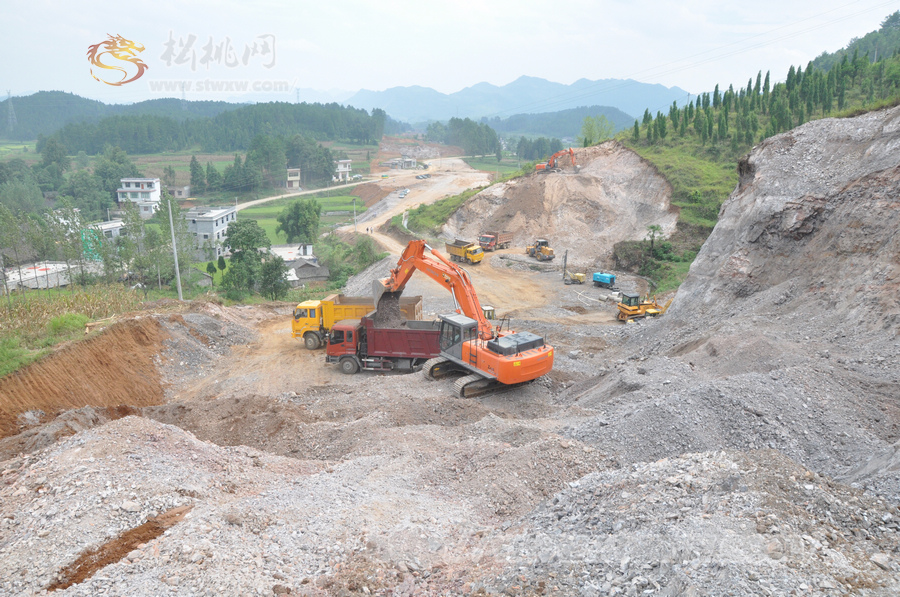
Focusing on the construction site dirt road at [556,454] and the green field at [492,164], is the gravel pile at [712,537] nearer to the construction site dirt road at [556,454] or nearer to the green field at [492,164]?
the construction site dirt road at [556,454]

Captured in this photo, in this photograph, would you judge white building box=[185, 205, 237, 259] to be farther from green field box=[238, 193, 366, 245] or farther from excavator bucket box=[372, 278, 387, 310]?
excavator bucket box=[372, 278, 387, 310]

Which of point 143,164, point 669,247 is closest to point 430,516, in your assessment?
point 669,247

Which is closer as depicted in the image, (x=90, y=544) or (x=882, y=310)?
(x=90, y=544)

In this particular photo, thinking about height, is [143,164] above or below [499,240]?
above

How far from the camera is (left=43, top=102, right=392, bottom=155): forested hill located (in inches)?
4830

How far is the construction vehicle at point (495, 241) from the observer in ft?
136

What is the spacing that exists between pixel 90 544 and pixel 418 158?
441 ft

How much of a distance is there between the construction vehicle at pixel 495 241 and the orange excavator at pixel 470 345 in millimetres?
23693

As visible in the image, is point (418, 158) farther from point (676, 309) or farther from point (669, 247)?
point (676, 309)

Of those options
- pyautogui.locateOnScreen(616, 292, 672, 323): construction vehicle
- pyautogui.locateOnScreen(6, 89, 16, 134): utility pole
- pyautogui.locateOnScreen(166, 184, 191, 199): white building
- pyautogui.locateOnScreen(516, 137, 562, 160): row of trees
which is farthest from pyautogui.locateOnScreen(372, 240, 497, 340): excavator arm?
pyautogui.locateOnScreen(6, 89, 16, 134): utility pole

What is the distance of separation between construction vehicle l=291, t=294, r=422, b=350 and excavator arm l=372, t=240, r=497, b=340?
1590 mm

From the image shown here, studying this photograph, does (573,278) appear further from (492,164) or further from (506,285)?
(492,164)

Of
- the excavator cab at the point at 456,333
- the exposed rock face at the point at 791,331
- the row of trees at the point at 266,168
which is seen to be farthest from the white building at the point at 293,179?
the excavator cab at the point at 456,333

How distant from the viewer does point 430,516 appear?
8.30 metres
